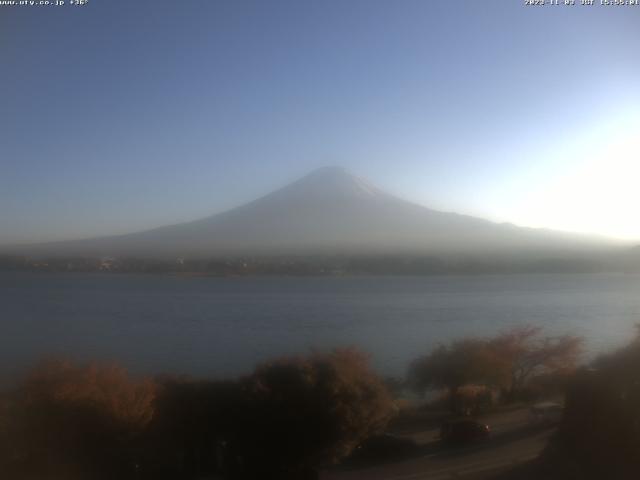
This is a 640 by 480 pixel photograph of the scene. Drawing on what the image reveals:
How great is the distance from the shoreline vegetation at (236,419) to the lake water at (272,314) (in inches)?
13.7

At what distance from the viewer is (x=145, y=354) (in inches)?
207

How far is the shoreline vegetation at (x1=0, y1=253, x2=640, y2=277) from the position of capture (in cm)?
668

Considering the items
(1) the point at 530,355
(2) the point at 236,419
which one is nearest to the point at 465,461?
(1) the point at 530,355

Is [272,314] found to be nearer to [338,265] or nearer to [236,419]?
[338,265]

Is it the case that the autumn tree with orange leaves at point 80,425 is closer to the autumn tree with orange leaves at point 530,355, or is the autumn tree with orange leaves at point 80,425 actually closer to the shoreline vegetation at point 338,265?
the shoreline vegetation at point 338,265

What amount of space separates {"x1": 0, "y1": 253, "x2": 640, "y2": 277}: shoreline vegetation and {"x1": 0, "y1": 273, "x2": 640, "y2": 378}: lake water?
106mm

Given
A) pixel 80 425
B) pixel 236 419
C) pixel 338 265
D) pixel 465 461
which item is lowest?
pixel 465 461

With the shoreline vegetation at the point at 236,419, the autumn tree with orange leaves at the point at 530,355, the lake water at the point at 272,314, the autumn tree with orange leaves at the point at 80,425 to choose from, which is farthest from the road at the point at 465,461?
the autumn tree with orange leaves at the point at 80,425

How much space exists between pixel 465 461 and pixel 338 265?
2.89 metres

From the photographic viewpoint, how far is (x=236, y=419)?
4.63 m

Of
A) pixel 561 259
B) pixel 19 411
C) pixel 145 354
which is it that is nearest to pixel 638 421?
pixel 561 259

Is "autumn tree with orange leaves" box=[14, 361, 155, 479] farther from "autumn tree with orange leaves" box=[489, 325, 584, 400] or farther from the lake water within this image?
"autumn tree with orange leaves" box=[489, 325, 584, 400]

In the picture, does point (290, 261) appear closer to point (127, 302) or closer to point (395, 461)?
point (127, 302)

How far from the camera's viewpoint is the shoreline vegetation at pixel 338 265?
21.9ft
